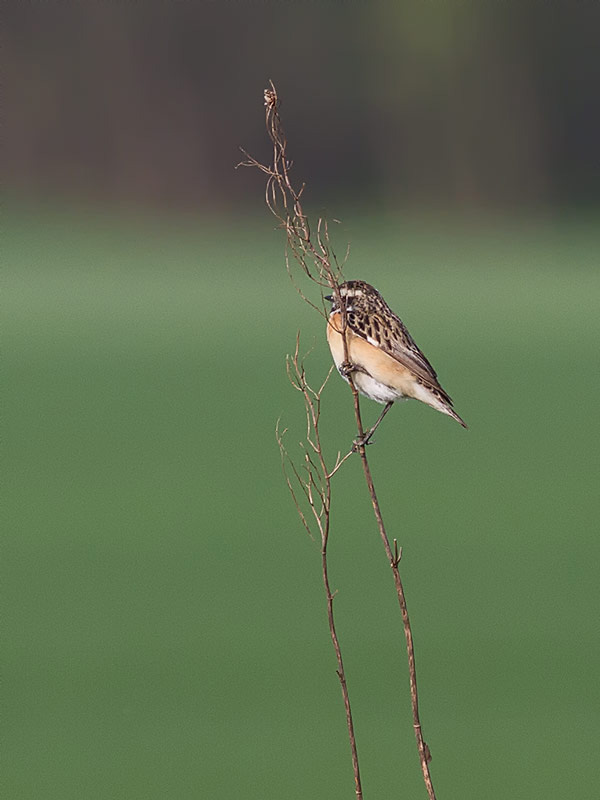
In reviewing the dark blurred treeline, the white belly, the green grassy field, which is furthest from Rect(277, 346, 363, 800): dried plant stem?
the dark blurred treeline

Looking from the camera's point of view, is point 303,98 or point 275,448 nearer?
point 275,448

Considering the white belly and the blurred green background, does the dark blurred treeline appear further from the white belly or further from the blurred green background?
the white belly

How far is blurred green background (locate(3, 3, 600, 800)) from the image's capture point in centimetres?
1202

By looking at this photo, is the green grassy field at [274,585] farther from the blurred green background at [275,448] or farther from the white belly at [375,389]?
the white belly at [375,389]

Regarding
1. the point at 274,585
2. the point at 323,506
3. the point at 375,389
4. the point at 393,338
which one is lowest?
the point at 323,506

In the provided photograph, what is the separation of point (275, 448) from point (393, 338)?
64.8 feet

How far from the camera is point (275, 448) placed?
2456 centimetres

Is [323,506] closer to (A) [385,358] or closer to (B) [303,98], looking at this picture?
(A) [385,358]

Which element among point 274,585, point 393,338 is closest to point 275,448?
point 274,585

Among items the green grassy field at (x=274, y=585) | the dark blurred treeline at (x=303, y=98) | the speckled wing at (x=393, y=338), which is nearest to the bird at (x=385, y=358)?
the speckled wing at (x=393, y=338)

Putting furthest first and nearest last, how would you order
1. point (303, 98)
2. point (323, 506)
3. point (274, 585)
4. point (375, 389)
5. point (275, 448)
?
point (303, 98) → point (275, 448) → point (274, 585) → point (375, 389) → point (323, 506)

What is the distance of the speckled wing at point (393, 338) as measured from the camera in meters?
4.75

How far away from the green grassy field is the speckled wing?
231 inches

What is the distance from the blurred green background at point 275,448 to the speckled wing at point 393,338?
596cm
